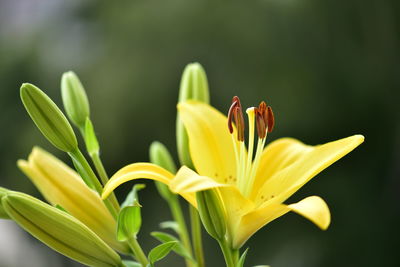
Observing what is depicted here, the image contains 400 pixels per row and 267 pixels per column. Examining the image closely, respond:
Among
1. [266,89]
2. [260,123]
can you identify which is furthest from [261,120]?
[266,89]

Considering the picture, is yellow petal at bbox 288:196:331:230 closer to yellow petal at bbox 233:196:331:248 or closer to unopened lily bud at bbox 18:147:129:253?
yellow petal at bbox 233:196:331:248

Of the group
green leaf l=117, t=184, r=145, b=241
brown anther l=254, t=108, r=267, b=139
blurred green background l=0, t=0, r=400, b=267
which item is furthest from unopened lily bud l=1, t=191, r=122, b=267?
blurred green background l=0, t=0, r=400, b=267

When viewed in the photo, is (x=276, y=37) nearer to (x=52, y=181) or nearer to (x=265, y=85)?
(x=265, y=85)

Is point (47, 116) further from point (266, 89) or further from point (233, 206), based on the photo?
point (266, 89)

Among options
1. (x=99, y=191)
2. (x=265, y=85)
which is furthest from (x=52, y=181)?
(x=265, y=85)

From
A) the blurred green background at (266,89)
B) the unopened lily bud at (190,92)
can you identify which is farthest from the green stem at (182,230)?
the blurred green background at (266,89)

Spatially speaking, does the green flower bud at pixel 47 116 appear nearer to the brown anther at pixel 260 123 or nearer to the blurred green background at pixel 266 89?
the brown anther at pixel 260 123
